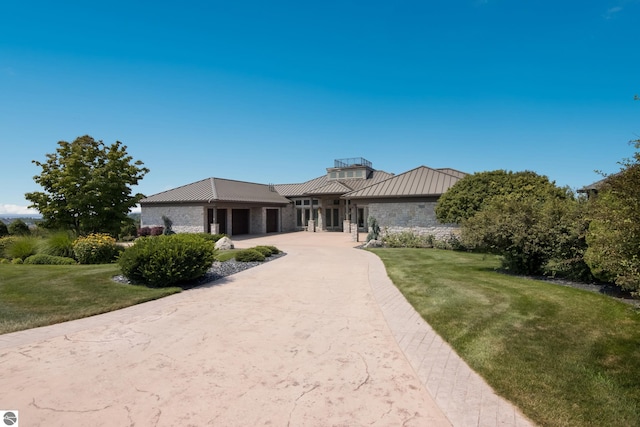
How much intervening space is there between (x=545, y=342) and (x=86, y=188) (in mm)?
17688

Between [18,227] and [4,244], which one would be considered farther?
[18,227]

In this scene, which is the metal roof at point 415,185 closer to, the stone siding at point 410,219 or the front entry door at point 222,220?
the stone siding at point 410,219

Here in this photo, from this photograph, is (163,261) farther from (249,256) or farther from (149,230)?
(149,230)

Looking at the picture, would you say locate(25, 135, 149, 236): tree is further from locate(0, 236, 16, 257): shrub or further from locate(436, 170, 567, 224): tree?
locate(436, 170, 567, 224): tree

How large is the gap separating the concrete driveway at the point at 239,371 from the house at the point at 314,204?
615 inches

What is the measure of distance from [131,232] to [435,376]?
30428mm

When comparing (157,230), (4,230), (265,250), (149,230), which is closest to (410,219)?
(265,250)

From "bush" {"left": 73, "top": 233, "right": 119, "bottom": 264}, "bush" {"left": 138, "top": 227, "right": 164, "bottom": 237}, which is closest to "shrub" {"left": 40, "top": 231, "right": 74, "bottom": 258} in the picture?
"bush" {"left": 73, "top": 233, "right": 119, "bottom": 264}

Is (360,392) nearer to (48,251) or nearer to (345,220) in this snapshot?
(48,251)

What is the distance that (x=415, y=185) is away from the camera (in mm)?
23281

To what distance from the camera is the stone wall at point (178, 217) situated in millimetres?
27656

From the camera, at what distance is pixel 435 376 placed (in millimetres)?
4391

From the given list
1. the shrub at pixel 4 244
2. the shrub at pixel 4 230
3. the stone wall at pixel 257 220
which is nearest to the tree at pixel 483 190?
the stone wall at pixel 257 220

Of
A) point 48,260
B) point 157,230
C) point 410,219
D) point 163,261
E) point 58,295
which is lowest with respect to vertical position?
point 58,295
